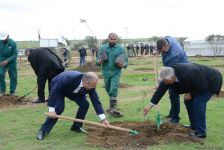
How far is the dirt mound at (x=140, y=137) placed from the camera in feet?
25.8

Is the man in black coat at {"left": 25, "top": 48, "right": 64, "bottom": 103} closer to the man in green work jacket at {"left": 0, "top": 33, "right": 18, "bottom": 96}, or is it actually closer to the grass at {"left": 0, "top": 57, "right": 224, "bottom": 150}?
the grass at {"left": 0, "top": 57, "right": 224, "bottom": 150}

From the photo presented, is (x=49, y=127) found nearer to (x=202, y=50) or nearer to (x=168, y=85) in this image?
(x=168, y=85)

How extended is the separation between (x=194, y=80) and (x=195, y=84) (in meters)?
0.09

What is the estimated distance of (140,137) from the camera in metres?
8.12

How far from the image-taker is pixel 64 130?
9211mm

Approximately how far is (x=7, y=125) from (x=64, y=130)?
5.29 feet

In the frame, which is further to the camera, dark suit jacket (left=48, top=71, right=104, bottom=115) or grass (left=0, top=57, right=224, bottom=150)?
dark suit jacket (left=48, top=71, right=104, bottom=115)

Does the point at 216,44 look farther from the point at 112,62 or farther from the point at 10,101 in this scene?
the point at 112,62

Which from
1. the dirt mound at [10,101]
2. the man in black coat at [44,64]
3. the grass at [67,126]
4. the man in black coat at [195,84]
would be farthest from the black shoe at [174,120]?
the dirt mound at [10,101]

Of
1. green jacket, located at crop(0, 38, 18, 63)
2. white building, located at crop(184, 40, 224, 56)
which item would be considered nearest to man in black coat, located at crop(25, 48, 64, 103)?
green jacket, located at crop(0, 38, 18, 63)

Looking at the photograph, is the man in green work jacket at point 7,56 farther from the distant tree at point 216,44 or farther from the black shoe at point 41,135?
the distant tree at point 216,44

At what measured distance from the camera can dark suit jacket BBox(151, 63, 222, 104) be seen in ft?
25.6

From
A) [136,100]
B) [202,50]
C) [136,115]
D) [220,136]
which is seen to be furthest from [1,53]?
[202,50]

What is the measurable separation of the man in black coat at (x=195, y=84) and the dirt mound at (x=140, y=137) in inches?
13.7
